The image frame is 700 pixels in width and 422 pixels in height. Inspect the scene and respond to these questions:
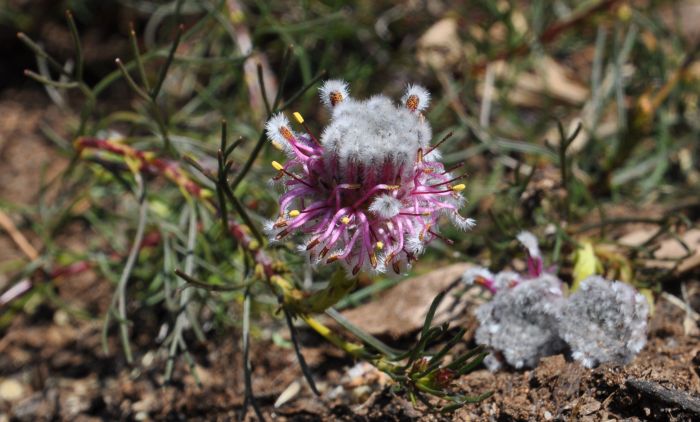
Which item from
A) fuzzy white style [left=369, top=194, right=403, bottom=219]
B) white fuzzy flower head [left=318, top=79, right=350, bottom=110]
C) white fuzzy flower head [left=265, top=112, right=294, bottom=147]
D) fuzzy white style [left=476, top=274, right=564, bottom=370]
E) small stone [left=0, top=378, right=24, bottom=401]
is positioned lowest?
small stone [left=0, top=378, right=24, bottom=401]

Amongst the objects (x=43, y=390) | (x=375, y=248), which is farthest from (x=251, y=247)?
(x=43, y=390)

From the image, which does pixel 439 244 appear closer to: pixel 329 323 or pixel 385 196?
pixel 329 323

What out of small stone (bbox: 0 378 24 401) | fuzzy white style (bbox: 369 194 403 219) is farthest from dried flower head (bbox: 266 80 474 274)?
small stone (bbox: 0 378 24 401)

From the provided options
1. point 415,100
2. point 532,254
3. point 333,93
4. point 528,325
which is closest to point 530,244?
point 532,254

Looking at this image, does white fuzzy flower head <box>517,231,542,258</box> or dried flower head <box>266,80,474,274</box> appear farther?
white fuzzy flower head <box>517,231,542,258</box>

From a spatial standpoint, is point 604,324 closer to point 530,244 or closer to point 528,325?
point 528,325

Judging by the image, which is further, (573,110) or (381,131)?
(573,110)

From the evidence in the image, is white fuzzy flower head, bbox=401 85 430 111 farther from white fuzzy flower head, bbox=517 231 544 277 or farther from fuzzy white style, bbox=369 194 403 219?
white fuzzy flower head, bbox=517 231 544 277
